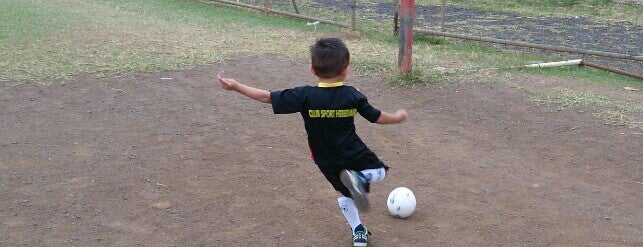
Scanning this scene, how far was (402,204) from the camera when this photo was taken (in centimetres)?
Result: 479

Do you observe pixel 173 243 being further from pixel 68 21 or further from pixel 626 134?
pixel 68 21

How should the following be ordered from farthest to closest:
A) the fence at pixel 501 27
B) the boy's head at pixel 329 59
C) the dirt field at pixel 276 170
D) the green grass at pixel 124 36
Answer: the fence at pixel 501 27, the green grass at pixel 124 36, the dirt field at pixel 276 170, the boy's head at pixel 329 59

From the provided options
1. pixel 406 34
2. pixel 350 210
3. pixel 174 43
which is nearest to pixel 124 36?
pixel 174 43

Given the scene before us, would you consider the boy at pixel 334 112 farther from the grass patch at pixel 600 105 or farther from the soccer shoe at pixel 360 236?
the grass patch at pixel 600 105

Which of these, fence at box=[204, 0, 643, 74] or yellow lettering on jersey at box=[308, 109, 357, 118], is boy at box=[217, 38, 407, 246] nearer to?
yellow lettering on jersey at box=[308, 109, 357, 118]

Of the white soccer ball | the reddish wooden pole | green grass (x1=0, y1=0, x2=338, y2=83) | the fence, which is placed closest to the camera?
the white soccer ball

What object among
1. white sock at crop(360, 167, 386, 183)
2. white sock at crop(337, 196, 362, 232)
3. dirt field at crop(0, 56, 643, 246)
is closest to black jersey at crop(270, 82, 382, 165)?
white sock at crop(360, 167, 386, 183)

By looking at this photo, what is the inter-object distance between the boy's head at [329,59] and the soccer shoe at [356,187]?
21.1 inches

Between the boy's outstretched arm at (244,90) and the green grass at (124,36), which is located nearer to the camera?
the boy's outstretched arm at (244,90)

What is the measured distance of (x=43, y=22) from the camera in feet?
38.2

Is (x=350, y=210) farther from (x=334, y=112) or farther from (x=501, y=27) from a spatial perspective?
(x=501, y=27)

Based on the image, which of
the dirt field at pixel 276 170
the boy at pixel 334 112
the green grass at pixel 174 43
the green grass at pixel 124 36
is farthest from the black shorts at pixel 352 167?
the green grass at pixel 124 36

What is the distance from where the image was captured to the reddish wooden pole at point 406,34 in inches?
332

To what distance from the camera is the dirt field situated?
15.3ft
